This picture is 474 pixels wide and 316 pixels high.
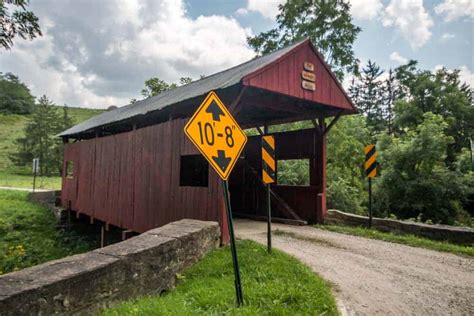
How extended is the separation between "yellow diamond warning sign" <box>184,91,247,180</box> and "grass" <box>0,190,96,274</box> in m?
10.2

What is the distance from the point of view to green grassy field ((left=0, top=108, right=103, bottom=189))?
2905 centimetres

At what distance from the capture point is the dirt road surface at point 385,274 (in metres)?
3.79

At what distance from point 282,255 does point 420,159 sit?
33.3ft

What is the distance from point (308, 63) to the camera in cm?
770

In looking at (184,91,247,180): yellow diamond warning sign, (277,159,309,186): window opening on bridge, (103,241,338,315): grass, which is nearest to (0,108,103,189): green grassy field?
(277,159,309,186): window opening on bridge

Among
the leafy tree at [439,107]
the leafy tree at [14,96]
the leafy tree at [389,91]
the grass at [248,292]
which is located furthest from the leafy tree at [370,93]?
the leafy tree at [14,96]

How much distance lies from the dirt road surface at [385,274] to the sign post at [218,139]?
160 centimetres

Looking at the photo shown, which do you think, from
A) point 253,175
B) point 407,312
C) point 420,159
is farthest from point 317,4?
point 407,312

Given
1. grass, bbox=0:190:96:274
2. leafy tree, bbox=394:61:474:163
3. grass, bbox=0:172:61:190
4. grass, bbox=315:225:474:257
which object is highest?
leafy tree, bbox=394:61:474:163

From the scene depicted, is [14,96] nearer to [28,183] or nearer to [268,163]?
[28,183]

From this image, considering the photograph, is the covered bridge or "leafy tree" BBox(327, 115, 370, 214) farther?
"leafy tree" BBox(327, 115, 370, 214)

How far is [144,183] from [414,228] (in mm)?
6758

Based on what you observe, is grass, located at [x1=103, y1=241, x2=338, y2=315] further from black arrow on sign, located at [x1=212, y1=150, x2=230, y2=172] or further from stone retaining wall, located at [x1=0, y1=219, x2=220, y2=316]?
black arrow on sign, located at [x1=212, y1=150, x2=230, y2=172]

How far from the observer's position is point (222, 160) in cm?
351
